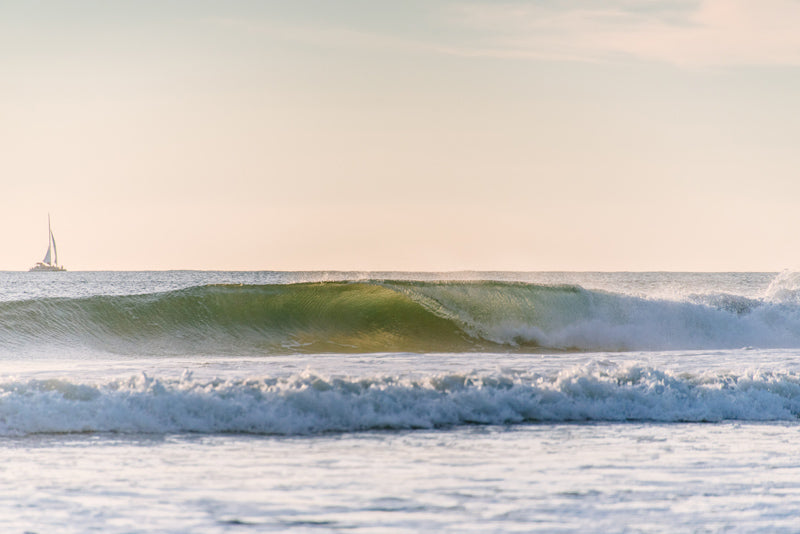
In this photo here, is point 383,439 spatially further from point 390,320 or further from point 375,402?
point 390,320

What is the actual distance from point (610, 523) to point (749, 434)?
4.04 metres

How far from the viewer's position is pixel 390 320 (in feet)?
59.7

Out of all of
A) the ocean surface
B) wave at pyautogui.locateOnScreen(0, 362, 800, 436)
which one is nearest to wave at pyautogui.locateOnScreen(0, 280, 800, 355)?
the ocean surface

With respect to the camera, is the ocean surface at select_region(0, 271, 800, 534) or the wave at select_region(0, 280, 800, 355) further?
the wave at select_region(0, 280, 800, 355)

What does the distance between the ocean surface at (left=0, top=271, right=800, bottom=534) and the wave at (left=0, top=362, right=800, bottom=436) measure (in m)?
0.02

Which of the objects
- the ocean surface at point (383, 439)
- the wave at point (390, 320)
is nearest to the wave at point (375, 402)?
the ocean surface at point (383, 439)

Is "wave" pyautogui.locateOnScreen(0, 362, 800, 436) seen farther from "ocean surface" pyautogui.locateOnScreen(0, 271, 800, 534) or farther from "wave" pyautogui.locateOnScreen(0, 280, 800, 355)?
"wave" pyautogui.locateOnScreen(0, 280, 800, 355)

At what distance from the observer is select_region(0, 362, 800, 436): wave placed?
7.97 metres

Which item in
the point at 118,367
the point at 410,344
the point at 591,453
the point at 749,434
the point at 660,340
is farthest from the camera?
the point at 660,340

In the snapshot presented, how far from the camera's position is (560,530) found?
14.7ft

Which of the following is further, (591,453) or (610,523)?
(591,453)

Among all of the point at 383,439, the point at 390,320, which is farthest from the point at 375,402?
the point at 390,320

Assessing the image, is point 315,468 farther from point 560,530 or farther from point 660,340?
point 660,340

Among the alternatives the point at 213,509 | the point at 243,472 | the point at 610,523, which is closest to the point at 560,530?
the point at 610,523
